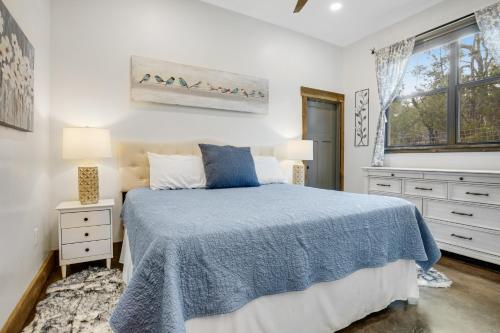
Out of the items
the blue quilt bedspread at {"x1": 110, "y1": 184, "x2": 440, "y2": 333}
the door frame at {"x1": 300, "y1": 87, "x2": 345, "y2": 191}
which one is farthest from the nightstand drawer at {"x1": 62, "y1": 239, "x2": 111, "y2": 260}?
the door frame at {"x1": 300, "y1": 87, "x2": 345, "y2": 191}

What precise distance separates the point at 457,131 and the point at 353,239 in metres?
2.47

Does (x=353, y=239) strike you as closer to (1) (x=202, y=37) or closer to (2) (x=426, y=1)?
(1) (x=202, y=37)

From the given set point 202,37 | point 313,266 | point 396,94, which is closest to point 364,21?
point 396,94

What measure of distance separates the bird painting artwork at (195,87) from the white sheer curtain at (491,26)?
231 cm

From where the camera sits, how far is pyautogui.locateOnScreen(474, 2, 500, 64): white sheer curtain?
254 cm

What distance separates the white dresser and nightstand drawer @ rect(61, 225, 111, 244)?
3125 mm

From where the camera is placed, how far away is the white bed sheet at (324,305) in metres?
1.10

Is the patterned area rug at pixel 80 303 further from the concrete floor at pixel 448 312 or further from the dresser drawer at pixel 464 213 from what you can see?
the dresser drawer at pixel 464 213

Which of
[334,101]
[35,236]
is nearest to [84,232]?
[35,236]

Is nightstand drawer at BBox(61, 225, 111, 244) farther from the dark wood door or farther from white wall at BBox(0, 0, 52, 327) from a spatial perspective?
the dark wood door

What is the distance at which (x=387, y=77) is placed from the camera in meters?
3.57

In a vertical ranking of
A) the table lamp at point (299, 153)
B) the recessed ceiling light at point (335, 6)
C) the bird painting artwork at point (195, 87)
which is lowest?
the table lamp at point (299, 153)

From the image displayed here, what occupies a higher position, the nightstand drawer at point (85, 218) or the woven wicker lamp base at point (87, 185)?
the woven wicker lamp base at point (87, 185)

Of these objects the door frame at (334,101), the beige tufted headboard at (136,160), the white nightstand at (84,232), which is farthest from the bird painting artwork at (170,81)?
the door frame at (334,101)
